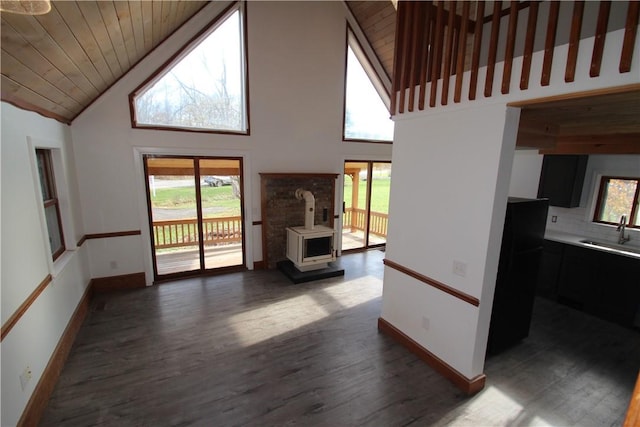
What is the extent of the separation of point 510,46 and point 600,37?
1.56 feet

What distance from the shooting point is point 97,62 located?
2.88 metres

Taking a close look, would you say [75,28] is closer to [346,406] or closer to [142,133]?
[142,133]

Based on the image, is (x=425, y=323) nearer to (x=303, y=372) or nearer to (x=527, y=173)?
(x=303, y=372)

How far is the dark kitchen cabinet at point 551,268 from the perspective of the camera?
4098 mm

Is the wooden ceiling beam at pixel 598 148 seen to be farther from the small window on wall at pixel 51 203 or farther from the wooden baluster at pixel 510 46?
the small window on wall at pixel 51 203

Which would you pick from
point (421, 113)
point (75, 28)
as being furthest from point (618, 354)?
point (75, 28)

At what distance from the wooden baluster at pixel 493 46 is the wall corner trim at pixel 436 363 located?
7.86 feet

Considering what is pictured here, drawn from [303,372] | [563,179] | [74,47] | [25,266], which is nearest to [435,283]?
[303,372]


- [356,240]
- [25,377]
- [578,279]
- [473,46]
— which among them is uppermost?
[473,46]

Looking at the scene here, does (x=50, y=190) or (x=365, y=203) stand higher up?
(x=50, y=190)

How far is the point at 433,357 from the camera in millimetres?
2820

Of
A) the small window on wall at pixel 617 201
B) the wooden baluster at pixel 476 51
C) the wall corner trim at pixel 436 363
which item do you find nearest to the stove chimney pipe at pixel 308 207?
the wall corner trim at pixel 436 363

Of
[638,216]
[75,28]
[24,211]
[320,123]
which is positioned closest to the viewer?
[75,28]

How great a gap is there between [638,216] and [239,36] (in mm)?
6388
